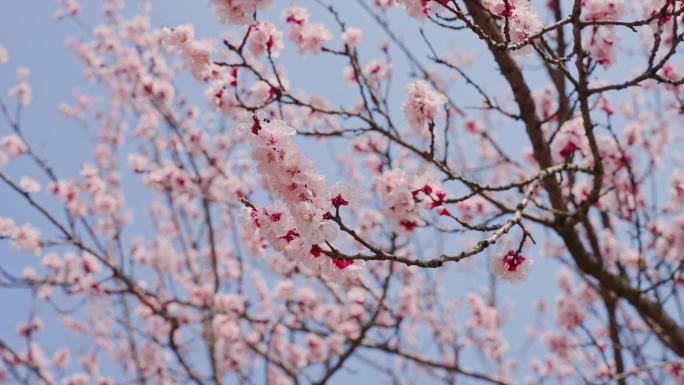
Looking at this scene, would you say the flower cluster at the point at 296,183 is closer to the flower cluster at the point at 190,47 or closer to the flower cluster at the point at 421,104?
the flower cluster at the point at 421,104

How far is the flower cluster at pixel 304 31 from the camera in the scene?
331cm

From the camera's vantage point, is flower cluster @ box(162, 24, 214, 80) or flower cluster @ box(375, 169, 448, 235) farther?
flower cluster @ box(162, 24, 214, 80)

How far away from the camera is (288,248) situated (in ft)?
5.37

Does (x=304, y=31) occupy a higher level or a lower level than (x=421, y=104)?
higher

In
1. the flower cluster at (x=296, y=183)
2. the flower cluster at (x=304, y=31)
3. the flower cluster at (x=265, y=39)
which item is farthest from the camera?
the flower cluster at (x=304, y=31)

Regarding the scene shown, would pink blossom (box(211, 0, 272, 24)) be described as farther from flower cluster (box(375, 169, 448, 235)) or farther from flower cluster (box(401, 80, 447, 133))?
flower cluster (box(375, 169, 448, 235))

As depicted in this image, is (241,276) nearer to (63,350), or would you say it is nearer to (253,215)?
(253,215)

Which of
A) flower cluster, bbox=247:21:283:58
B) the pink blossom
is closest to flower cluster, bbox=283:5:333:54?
flower cluster, bbox=247:21:283:58

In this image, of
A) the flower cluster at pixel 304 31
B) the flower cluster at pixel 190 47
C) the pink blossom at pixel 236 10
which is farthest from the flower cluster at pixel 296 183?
the flower cluster at pixel 304 31

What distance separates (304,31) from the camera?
3.34 m

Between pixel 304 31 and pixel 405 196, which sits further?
pixel 304 31

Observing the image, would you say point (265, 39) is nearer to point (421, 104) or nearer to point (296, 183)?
point (421, 104)

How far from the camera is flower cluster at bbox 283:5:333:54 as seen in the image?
10.9ft

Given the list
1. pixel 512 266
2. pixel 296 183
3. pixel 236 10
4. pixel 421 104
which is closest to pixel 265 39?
pixel 236 10
